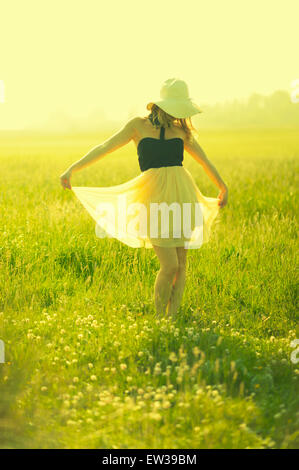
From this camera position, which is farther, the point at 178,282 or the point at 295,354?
the point at 178,282

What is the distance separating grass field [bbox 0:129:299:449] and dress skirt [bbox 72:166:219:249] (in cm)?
68

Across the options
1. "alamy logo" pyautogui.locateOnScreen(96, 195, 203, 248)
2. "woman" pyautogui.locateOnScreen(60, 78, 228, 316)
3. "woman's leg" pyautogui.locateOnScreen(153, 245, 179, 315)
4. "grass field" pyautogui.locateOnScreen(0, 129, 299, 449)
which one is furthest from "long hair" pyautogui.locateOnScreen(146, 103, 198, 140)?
"grass field" pyautogui.locateOnScreen(0, 129, 299, 449)

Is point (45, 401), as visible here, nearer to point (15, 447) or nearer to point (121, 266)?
point (15, 447)

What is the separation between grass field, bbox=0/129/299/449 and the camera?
3.26m

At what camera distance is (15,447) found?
3.27 meters

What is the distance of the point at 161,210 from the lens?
4535 millimetres

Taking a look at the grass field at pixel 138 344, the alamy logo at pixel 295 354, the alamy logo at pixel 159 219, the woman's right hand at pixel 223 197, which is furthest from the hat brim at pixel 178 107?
the alamy logo at pixel 295 354

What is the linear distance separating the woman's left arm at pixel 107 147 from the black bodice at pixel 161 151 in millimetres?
148

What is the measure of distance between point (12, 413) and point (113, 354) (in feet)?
2.76

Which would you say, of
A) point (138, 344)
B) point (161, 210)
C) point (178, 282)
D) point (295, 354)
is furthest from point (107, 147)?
point (295, 354)

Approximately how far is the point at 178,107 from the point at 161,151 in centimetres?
39

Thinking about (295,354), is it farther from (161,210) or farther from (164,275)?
(161,210)

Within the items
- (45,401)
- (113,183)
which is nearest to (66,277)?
(45,401)

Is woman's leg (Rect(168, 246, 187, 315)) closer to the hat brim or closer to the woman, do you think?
the woman
